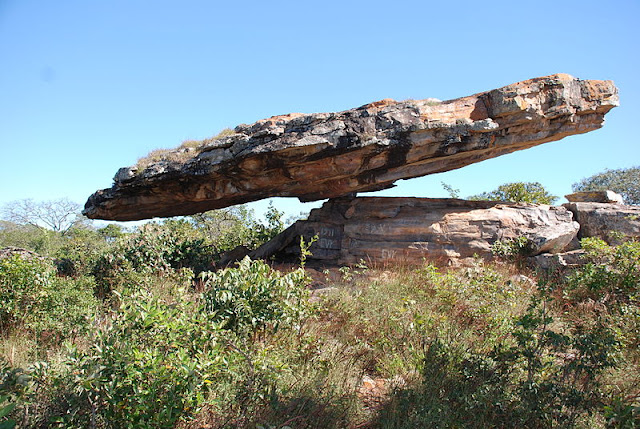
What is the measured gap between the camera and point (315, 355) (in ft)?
15.4

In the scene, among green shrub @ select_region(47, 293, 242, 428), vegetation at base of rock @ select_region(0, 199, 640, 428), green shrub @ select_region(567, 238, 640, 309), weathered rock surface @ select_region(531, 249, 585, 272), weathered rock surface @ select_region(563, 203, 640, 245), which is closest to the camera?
green shrub @ select_region(47, 293, 242, 428)

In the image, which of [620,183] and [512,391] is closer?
[512,391]

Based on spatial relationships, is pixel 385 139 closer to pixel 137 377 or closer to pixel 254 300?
pixel 254 300

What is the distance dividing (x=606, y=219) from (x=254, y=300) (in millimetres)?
9008

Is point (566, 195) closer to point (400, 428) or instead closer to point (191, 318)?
point (400, 428)

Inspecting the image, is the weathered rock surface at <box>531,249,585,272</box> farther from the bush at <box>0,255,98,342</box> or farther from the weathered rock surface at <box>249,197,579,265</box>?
the bush at <box>0,255,98,342</box>

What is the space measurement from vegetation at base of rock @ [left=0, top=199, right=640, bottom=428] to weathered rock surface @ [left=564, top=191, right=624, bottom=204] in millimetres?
5221

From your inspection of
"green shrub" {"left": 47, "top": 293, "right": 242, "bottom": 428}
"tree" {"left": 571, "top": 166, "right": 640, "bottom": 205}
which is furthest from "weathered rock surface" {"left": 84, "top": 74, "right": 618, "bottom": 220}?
"tree" {"left": 571, "top": 166, "right": 640, "bottom": 205}

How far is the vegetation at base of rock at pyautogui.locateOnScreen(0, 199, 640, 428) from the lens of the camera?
3.15 m

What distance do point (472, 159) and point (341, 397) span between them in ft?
25.1

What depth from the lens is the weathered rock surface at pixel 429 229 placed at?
958 cm

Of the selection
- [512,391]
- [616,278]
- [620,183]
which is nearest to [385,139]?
[616,278]

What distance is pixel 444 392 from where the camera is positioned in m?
3.99

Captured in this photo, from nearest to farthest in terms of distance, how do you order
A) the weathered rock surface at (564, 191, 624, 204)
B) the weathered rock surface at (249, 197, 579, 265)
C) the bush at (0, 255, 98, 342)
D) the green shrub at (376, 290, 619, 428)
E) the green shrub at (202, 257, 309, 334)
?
the green shrub at (376, 290, 619, 428) → the green shrub at (202, 257, 309, 334) → the bush at (0, 255, 98, 342) → the weathered rock surface at (249, 197, 579, 265) → the weathered rock surface at (564, 191, 624, 204)
